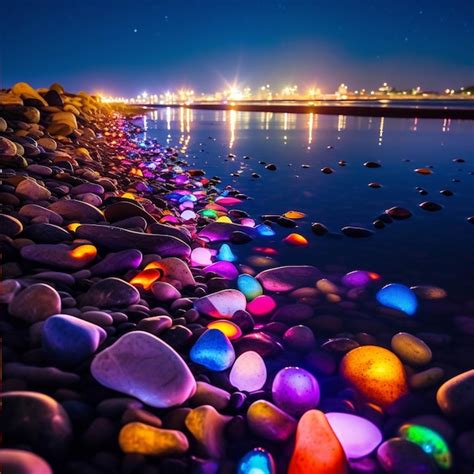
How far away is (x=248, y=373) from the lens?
214 cm

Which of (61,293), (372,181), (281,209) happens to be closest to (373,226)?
(281,209)

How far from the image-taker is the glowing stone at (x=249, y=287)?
317cm

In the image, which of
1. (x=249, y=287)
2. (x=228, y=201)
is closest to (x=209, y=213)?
(x=228, y=201)

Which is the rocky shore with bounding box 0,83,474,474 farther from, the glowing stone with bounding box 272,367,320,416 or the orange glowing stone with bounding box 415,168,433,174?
the orange glowing stone with bounding box 415,168,433,174

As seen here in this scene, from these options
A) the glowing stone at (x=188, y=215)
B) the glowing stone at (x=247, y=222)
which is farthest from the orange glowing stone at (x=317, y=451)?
the glowing stone at (x=188, y=215)

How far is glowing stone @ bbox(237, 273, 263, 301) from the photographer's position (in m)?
3.17

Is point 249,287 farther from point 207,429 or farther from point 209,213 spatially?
point 209,213

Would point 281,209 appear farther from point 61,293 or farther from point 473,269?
point 61,293

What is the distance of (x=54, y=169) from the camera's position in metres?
5.28

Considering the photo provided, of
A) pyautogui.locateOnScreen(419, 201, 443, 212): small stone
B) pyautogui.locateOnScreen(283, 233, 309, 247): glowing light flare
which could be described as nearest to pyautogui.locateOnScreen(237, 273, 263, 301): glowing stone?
pyautogui.locateOnScreen(283, 233, 309, 247): glowing light flare

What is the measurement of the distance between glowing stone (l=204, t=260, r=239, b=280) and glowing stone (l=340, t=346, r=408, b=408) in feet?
4.85

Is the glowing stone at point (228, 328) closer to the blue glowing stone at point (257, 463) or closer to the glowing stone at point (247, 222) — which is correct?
the blue glowing stone at point (257, 463)

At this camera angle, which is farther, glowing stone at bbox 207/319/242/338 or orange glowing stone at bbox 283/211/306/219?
orange glowing stone at bbox 283/211/306/219

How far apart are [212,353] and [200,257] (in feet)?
5.38
